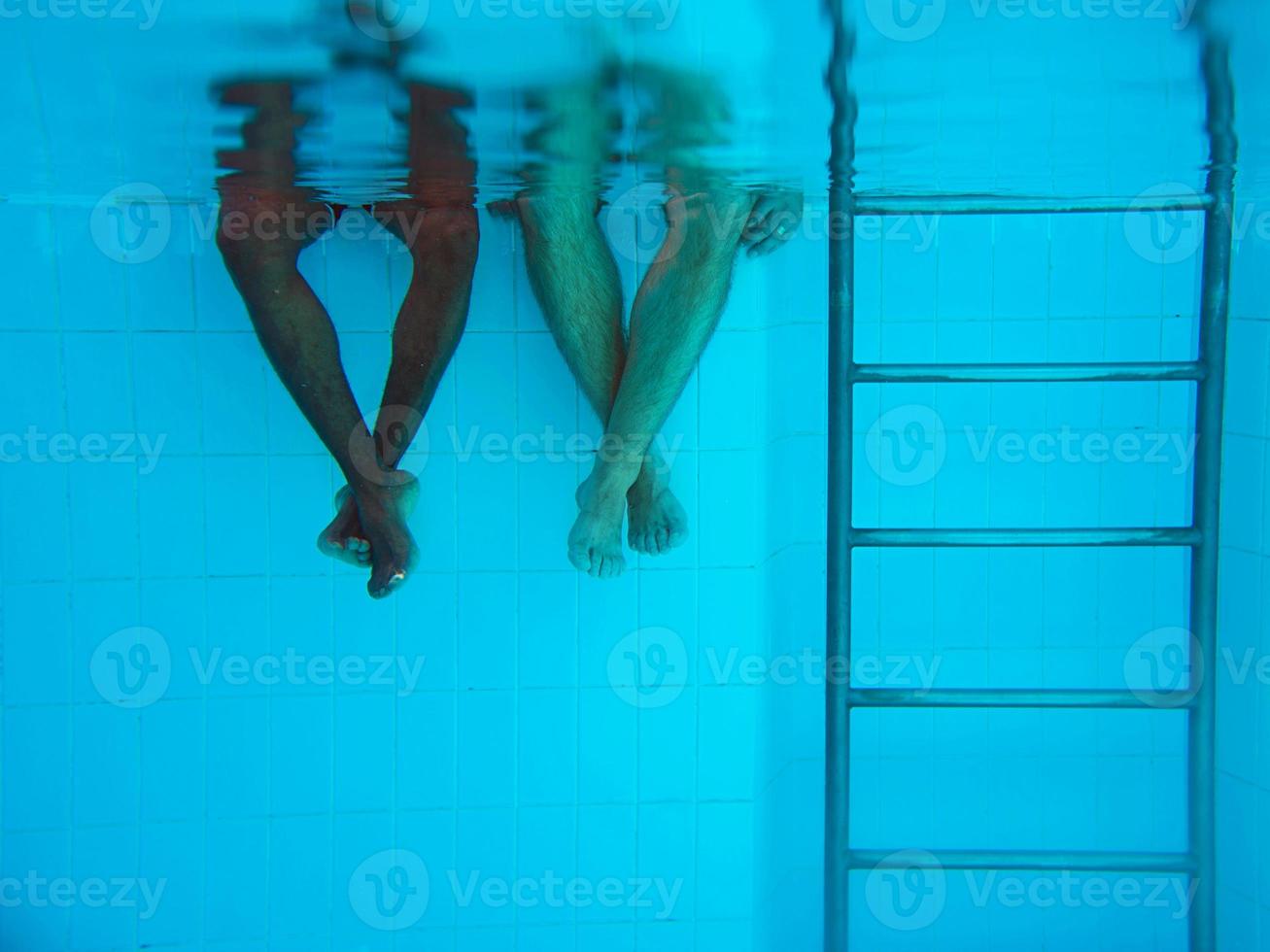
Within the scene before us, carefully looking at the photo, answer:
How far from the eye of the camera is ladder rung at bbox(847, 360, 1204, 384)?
1.60 meters

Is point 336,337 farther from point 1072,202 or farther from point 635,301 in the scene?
point 1072,202

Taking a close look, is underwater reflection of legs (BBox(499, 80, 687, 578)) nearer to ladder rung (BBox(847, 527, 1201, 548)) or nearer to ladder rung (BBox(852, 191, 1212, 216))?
ladder rung (BBox(847, 527, 1201, 548))

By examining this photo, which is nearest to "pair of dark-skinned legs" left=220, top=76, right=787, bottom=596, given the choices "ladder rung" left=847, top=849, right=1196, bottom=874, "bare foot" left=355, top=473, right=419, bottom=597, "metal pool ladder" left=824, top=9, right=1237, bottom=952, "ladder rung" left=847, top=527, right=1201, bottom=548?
"bare foot" left=355, top=473, right=419, bottom=597

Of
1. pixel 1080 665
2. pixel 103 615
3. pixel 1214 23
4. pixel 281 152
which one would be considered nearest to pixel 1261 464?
pixel 1080 665

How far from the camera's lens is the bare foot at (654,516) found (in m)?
2.02

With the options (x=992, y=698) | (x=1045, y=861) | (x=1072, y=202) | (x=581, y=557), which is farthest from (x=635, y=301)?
(x=1045, y=861)

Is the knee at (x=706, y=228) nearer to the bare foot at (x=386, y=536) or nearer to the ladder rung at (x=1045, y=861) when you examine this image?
the bare foot at (x=386, y=536)

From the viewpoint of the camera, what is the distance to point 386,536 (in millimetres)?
1763

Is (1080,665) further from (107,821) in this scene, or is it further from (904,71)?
(107,821)

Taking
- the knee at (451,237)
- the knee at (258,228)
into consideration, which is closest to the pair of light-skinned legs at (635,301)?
the knee at (451,237)

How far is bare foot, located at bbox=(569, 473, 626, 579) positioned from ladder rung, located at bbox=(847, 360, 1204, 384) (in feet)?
1.74

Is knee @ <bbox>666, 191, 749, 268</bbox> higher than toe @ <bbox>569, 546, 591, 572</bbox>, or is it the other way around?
knee @ <bbox>666, 191, 749, 268</bbox>

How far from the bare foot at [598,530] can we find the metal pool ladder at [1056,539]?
44cm

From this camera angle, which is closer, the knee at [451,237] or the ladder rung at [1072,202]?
the knee at [451,237]
